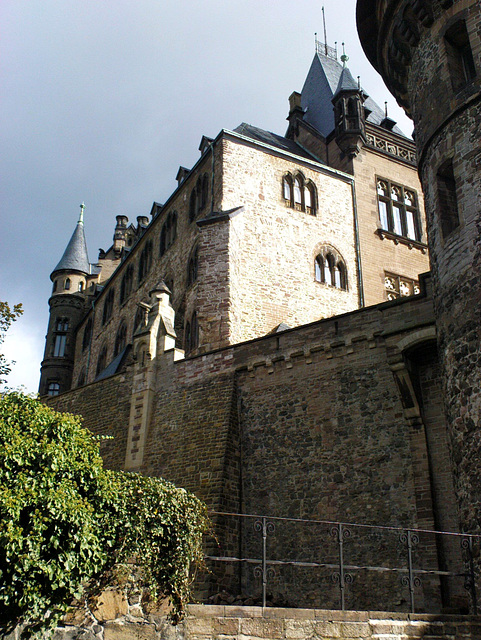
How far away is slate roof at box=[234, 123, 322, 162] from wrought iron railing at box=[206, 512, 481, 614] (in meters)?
18.8

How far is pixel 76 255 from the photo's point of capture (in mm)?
55031

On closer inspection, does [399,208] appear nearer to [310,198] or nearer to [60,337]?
[310,198]

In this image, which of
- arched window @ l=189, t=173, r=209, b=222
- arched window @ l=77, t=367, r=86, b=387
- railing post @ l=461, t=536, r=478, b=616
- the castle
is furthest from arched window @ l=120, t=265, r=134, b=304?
railing post @ l=461, t=536, r=478, b=616

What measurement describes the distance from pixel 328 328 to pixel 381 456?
3520mm

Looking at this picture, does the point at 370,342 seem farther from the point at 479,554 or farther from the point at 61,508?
the point at 61,508

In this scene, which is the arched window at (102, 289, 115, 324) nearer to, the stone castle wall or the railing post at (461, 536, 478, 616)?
the stone castle wall

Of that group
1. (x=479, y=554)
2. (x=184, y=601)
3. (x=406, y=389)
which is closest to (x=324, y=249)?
(x=406, y=389)

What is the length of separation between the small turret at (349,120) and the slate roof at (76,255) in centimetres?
2776

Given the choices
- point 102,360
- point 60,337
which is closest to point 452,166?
point 102,360

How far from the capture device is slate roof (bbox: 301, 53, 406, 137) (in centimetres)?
3469

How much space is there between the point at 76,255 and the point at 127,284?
55.0 ft

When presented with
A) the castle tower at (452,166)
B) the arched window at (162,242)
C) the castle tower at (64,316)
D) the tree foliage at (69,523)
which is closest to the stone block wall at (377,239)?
the arched window at (162,242)

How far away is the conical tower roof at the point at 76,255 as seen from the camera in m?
53.8

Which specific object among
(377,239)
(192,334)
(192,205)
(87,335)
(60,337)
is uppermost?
(60,337)
